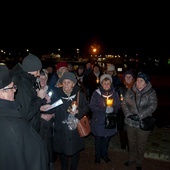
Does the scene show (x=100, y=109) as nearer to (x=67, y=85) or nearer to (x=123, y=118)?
(x=123, y=118)

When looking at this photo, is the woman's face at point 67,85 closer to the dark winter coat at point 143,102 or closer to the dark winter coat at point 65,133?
the dark winter coat at point 65,133

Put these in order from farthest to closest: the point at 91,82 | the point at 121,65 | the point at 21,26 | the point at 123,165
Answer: the point at 21,26
the point at 121,65
the point at 91,82
the point at 123,165

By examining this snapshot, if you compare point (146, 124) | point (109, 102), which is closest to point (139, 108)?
point (146, 124)

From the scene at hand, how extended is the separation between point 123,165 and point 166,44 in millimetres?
32717

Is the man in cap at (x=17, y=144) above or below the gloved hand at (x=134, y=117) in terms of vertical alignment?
above

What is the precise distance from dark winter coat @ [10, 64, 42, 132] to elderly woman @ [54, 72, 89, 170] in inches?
29.0

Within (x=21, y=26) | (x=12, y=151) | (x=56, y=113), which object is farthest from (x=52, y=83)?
(x=21, y=26)

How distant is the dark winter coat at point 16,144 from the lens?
1892mm

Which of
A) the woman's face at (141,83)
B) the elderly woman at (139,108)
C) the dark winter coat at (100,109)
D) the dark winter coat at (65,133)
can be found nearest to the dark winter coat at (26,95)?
the dark winter coat at (65,133)

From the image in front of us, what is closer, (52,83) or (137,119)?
(137,119)

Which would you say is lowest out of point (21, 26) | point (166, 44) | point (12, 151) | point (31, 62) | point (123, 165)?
point (123, 165)

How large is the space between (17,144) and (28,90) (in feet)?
4.89

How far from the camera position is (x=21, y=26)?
4444 cm

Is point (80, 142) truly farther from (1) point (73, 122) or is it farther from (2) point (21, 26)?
(2) point (21, 26)
